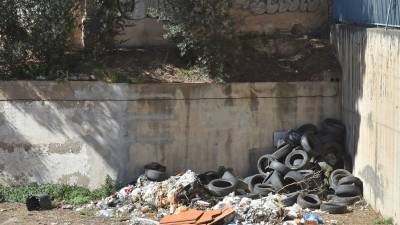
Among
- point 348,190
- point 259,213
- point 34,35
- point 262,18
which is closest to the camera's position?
point 259,213

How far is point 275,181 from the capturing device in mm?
14398

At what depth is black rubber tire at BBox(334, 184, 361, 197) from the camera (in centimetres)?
1373

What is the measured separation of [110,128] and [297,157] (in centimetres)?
439

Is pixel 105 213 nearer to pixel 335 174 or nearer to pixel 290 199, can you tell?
pixel 290 199

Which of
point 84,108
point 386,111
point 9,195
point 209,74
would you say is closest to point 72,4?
point 84,108

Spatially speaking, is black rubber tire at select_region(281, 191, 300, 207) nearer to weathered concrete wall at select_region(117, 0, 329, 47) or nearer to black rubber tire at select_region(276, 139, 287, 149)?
black rubber tire at select_region(276, 139, 287, 149)

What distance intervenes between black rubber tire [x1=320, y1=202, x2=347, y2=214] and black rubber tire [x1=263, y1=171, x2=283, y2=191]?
54.1 inches

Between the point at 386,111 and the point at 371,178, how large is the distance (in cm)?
160

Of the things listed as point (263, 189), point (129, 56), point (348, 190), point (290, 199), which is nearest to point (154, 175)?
point (263, 189)

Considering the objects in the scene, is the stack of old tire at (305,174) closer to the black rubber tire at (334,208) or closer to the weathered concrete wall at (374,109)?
the black rubber tire at (334,208)

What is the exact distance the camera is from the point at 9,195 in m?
14.8

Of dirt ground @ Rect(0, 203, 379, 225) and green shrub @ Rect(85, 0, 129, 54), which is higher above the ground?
green shrub @ Rect(85, 0, 129, 54)

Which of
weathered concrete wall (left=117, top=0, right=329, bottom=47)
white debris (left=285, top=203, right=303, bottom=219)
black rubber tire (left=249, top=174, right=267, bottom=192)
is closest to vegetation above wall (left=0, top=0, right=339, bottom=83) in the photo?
weathered concrete wall (left=117, top=0, right=329, bottom=47)

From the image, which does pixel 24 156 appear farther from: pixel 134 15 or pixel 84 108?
pixel 134 15
